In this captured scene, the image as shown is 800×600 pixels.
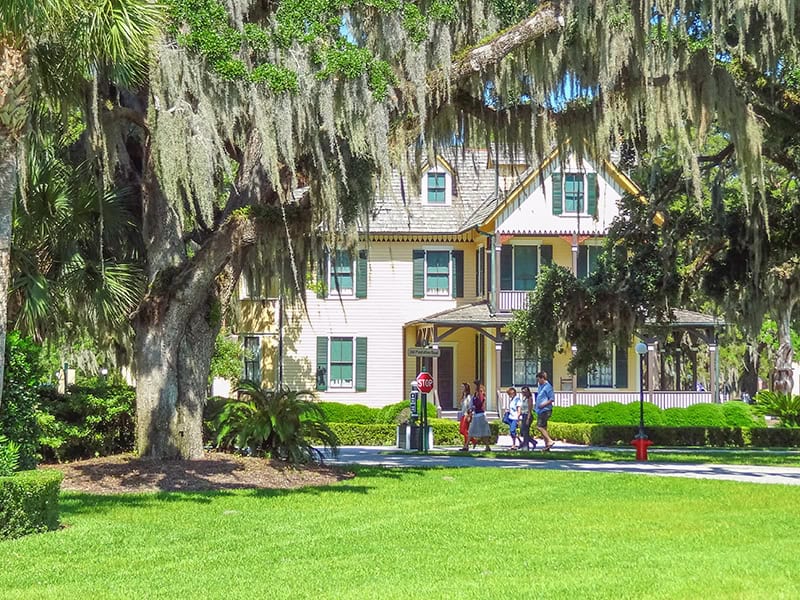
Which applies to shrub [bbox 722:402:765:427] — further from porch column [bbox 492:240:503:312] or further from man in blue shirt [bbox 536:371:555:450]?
man in blue shirt [bbox 536:371:555:450]

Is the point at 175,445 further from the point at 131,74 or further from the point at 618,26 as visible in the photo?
the point at 618,26

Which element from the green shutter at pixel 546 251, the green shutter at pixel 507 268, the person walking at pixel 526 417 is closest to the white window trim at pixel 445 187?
the green shutter at pixel 507 268

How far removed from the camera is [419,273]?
120ft

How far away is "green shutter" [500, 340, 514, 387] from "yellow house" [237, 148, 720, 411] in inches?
1.2

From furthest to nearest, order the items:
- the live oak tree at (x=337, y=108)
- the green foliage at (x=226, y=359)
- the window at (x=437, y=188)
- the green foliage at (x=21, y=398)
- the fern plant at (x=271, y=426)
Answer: the window at (x=437, y=188), the green foliage at (x=226, y=359), the fern plant at (x=271, y=426), the live oak tree at (x=337, y=108), the green foliage at (x=21, y=398)

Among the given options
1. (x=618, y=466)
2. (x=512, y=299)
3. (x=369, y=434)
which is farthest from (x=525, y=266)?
(x=618, y=466)

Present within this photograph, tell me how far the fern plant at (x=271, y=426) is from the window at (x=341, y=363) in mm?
18913

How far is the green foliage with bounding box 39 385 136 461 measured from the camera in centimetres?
1659

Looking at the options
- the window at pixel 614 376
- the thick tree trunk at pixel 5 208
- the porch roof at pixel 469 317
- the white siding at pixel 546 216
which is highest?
the white siding at pixel 546 216

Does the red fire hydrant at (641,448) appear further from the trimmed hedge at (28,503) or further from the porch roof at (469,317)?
the porch roof at (469,317)

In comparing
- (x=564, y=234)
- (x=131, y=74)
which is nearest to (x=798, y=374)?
(x=564, y=234)

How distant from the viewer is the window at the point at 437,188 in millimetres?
36750

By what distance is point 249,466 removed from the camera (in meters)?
15.3

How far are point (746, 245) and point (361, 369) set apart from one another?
18027 mm
